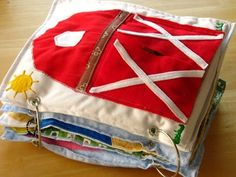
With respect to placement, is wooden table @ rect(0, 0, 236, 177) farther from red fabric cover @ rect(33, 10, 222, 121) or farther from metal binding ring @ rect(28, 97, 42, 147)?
red fabric cover @ rect(33, 10, 222, 121)

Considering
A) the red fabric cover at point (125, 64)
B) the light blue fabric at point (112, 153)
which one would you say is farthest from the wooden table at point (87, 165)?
the red fabric cover at point (125, 64)

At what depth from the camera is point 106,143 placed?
1.91 feet

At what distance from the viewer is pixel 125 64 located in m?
0.56

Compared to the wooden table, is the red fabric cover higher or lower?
higher

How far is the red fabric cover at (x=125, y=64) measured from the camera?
1.75ft

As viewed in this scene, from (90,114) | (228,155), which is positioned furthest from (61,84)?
(228,155)

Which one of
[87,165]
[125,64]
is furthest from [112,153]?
[125,64]

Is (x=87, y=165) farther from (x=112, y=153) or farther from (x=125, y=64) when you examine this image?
(x=125, y=64)

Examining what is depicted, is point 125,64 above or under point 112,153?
above

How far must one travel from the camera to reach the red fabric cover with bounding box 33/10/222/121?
534 millimetres

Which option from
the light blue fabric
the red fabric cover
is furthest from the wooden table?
the red fabric cover

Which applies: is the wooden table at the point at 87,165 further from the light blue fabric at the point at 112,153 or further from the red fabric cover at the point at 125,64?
the red fabric cover at the point at 125,64

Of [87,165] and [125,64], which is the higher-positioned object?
[125,64]

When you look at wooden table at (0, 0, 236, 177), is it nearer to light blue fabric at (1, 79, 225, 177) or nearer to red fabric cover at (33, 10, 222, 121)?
light blue fabric at (1, 79, 225, 177)
